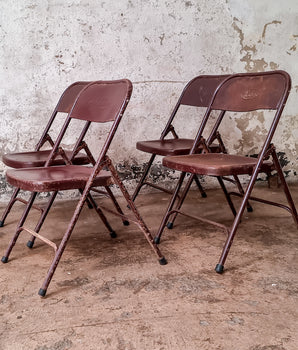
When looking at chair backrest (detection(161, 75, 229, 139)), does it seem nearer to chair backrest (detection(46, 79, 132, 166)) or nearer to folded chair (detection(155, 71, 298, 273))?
folded chair (detection(155, 71, 298, 273))

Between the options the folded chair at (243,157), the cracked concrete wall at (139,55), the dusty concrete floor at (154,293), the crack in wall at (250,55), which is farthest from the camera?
the crack in wall at (250,55)

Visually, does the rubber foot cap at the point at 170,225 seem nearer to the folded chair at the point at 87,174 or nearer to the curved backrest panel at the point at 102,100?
the folded chair at the point at 87,174

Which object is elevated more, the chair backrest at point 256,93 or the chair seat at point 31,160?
the chair backrest at point 256,93

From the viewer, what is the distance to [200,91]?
357 centimetres

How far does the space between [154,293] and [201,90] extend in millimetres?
2005

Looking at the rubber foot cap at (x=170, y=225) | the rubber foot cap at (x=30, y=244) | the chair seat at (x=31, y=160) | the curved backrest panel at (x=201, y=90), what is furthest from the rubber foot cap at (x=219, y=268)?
the curved backrest panel at (x=201, y=90)

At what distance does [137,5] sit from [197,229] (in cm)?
211

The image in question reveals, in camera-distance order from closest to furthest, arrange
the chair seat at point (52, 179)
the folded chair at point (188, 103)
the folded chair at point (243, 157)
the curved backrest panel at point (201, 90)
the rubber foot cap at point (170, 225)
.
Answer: the chair seat at point (52, 179)
the folded chair at point (243, 157)
the rubber foot cap at point (170, 225)
the folded chair at point (188, 103)
the curved backrest panel at point (201, 90)

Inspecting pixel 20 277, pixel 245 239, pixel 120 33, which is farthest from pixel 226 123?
pixel 20 277

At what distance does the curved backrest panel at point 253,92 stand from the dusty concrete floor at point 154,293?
872 mm

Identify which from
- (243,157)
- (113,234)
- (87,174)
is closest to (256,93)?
(243,157)

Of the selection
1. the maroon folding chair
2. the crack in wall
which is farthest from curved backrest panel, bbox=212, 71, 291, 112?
the crack in wall

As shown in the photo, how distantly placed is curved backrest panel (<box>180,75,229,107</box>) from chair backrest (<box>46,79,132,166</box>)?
114 centimetres

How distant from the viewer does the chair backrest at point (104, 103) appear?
7.35 feet
